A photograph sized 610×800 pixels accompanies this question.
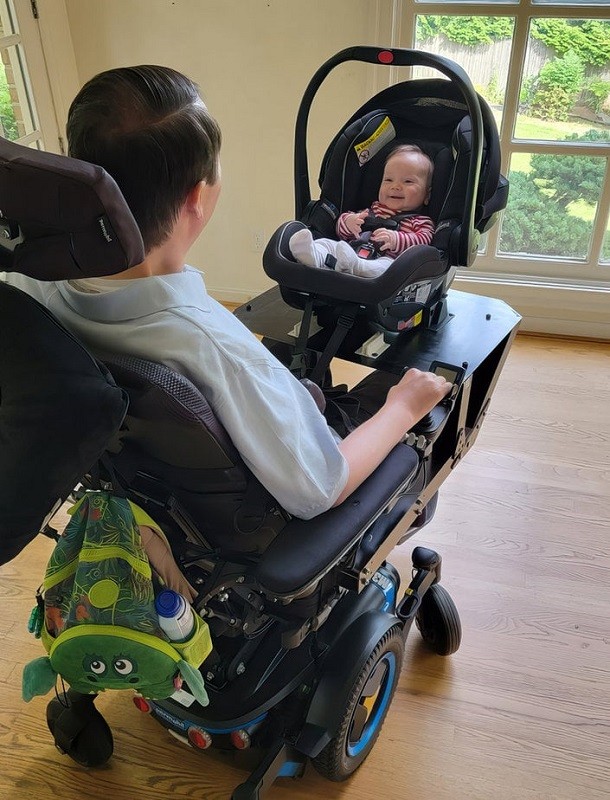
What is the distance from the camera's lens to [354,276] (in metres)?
1.42

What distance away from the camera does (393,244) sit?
1692mm

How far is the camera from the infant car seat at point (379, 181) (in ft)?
4.73

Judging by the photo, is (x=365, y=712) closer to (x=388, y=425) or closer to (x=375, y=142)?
(x=388, y=425)

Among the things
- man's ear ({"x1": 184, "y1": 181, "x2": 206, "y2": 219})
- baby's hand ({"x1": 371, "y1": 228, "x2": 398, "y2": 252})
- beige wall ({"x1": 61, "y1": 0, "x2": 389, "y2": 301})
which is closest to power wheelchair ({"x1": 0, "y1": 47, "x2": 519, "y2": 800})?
baby's hand ({"x1": 371, "y1": 228, "x2": 398, "y2": 252})

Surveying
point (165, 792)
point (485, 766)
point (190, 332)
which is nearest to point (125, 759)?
point (165, 792)

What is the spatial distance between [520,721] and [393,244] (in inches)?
41.1

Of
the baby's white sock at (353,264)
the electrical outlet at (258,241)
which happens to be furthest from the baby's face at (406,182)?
the electrical outlet at (258,241)

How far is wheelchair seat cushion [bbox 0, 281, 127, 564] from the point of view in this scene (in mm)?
768

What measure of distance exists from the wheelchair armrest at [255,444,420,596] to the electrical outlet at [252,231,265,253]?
1952 millimetres

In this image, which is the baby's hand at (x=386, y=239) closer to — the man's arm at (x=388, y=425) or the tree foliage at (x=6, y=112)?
the man's arm at (x=388, y=425)

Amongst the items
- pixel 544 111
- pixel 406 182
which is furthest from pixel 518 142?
pixel 406 182

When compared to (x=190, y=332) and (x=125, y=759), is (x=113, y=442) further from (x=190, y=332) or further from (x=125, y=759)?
(x=125, y=759)

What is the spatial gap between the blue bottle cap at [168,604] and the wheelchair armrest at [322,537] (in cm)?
11

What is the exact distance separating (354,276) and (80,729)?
0.99 metres
